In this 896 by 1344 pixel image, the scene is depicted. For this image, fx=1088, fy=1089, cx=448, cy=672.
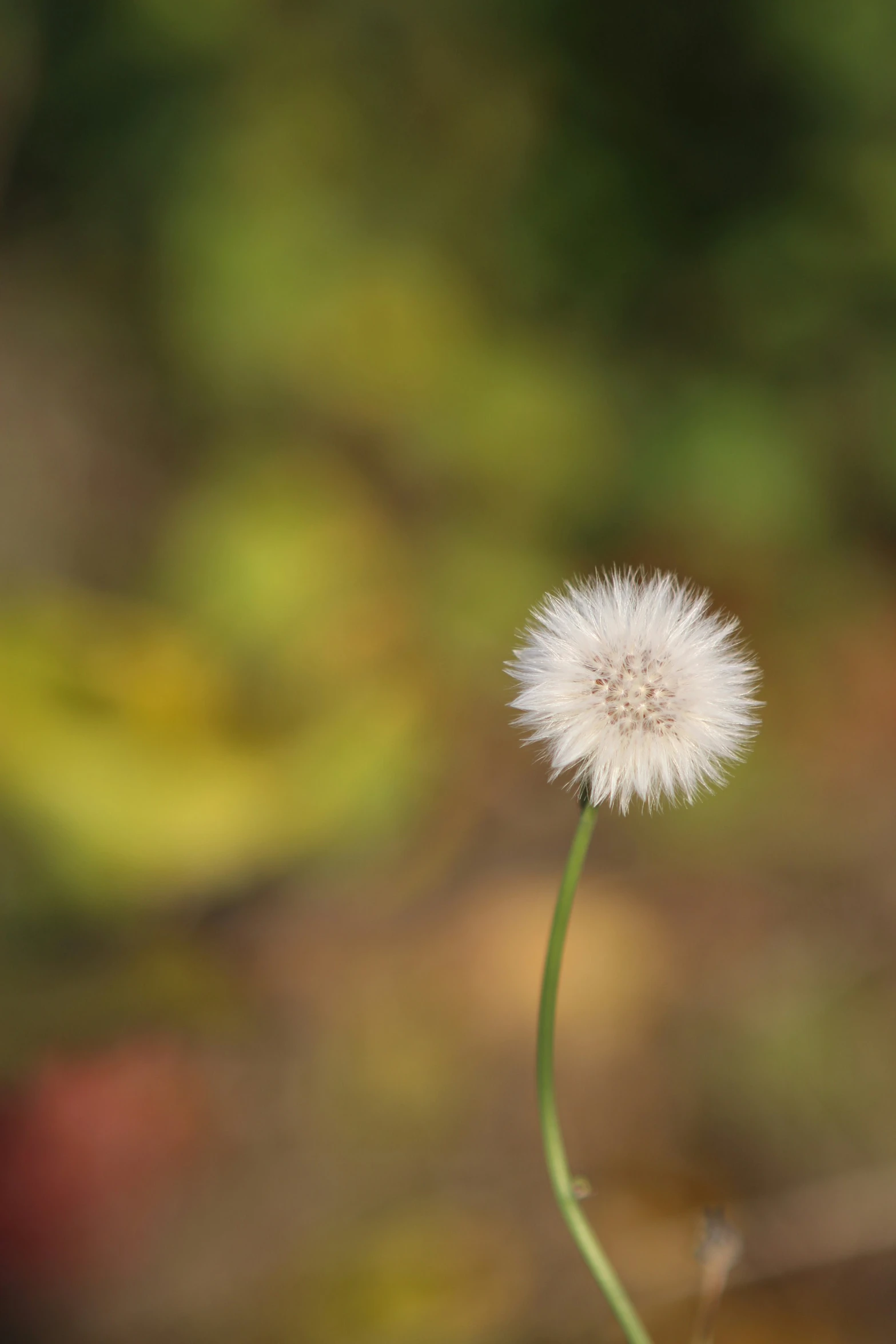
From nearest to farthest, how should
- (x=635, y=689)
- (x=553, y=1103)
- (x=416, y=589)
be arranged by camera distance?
(x=553, y=1103)
(x=635, y=689)
(x=416, y=589)

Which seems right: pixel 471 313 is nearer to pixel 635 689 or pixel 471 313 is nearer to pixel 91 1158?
pixel 91 1158

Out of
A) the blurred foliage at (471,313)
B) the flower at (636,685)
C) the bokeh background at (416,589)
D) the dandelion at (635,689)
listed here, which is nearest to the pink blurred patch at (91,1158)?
the bokeh background at (416,589)

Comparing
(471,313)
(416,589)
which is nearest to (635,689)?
(416,589)

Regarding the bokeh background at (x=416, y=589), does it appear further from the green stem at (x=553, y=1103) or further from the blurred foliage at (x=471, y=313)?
the green stem at (x=553, y=1103)

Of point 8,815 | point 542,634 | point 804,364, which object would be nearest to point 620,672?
point 542,634

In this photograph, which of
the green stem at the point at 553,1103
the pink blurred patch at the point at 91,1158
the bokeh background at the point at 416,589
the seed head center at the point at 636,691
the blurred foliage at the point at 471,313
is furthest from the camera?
the blurred foliage at the point at 471,313

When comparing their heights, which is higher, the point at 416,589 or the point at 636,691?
the point at 416,589
